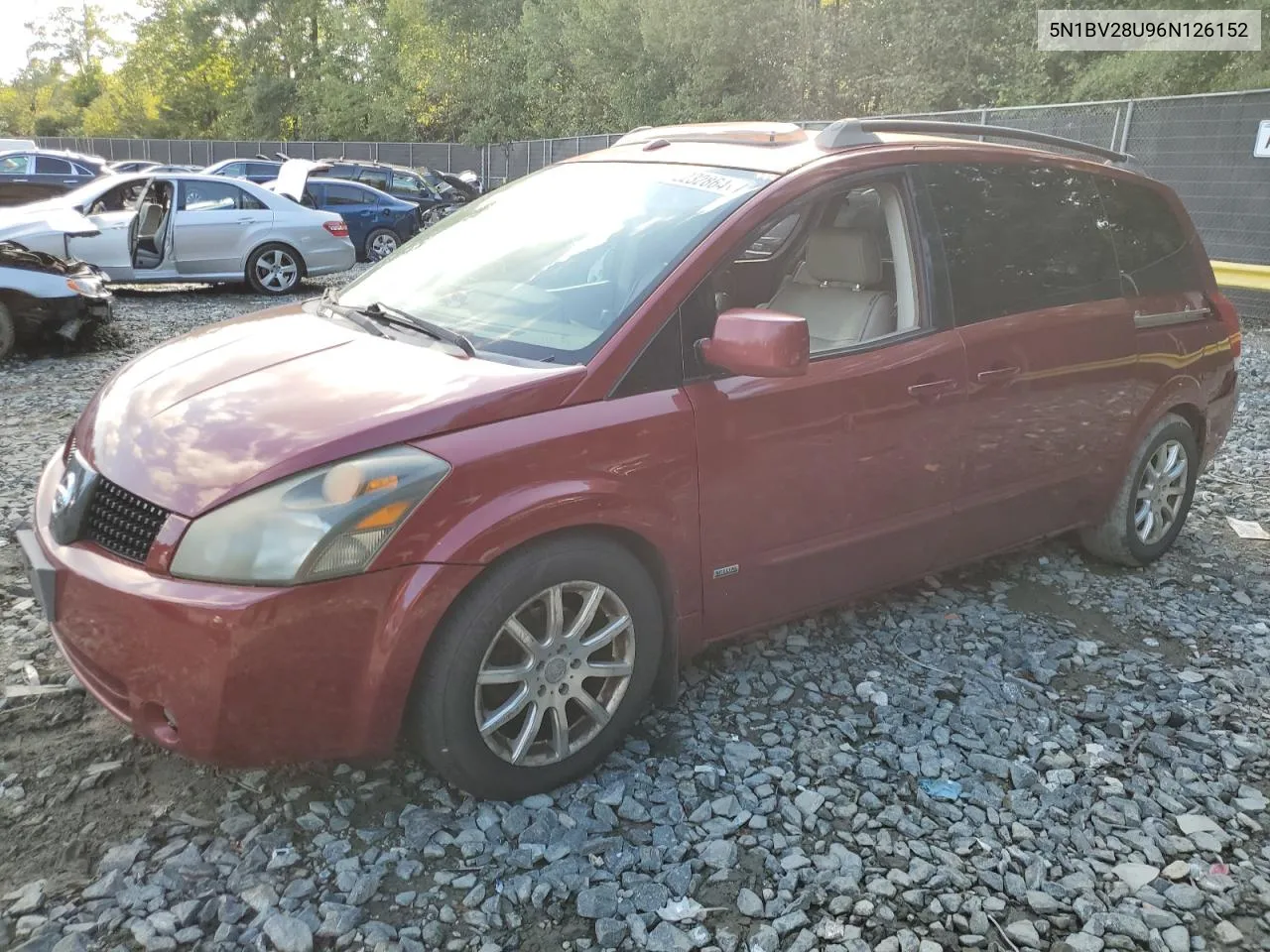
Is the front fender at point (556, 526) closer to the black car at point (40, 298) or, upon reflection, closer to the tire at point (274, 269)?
the black car at point (40, 298)

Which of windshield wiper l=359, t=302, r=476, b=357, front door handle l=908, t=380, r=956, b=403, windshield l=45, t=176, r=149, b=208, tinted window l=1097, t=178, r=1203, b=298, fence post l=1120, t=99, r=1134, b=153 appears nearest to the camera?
windshield wiper l=359, t=302, r=476, b=357

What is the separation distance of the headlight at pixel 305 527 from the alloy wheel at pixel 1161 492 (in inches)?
141

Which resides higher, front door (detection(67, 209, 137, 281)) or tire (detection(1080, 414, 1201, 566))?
front door (detection(67, 209, 137, 281))

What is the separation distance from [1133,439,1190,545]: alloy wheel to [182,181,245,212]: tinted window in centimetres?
1116

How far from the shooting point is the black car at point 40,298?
838 centimetres

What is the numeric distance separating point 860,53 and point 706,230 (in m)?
27.0

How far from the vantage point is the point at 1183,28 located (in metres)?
18.6

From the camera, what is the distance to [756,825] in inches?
109

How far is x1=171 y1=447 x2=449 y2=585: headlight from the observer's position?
236cm

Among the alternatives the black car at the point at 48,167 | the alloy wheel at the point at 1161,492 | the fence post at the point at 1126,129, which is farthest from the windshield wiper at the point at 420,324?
the black car at the point at 48,167

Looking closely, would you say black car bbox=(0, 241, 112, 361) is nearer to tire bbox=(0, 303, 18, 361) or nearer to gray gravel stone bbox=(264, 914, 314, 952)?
Result: tire bbox=(0, 303, 18, 361)

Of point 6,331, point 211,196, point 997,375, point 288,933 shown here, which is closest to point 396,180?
point 211,196

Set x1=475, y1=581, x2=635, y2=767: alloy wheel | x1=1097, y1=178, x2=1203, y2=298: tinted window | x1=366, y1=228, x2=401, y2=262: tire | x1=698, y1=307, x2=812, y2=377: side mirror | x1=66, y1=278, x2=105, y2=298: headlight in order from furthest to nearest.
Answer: x1=366, y1=228, x2=401, y2=262: tire, x1=66, y1=278, x2=105, y2=298: headlight, x1=1097, y1=178, x2=1203, y2=298: tinted window, x1=698, y1=307, x2=812, y2=377: side mirror, x1=475, y1=581, x2=635, y2=767: alloy wheel

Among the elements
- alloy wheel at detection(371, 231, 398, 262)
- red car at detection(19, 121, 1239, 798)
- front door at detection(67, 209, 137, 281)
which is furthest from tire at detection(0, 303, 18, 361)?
alloy wheel at detection(371, 231, 398, 262)
